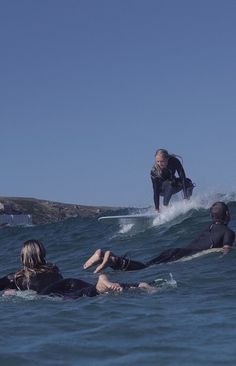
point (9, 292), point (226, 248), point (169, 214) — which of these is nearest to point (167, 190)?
point (169, 214)

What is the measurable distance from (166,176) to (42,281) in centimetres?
749

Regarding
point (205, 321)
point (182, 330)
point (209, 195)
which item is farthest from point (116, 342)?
point (209, 195)

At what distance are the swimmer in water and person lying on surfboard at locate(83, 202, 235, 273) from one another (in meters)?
2.01

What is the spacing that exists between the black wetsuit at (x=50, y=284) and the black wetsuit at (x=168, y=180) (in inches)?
281

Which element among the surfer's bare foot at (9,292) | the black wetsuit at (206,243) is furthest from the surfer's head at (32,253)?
the black wetsuit at (206,243)

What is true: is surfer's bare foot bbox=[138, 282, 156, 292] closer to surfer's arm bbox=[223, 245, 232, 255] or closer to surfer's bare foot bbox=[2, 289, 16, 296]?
surfer's bare foot bbox=[2, 289, 16, 296]

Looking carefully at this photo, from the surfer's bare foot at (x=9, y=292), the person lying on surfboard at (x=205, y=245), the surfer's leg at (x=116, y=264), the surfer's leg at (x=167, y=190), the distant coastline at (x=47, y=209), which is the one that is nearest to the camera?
the surfer's bare foot at (x=9, y=292)

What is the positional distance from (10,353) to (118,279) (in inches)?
191

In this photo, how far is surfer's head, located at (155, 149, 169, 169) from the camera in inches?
608

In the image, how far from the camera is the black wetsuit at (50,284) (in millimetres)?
8438

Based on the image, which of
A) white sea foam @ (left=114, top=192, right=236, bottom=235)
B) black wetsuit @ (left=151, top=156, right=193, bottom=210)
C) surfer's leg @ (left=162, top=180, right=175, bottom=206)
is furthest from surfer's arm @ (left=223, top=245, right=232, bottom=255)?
white sea foam @ (left=114, top=192, right=236, bottom=235)

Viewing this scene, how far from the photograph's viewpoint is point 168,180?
1591 cm

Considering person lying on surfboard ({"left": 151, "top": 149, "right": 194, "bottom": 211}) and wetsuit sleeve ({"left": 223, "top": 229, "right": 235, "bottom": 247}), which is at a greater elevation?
person lying on surfboard ({"left": 151, "top": 149, "right": 194, "bottom": 211})

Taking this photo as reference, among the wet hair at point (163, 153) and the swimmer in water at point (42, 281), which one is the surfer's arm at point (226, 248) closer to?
the swimmer in water at point (42, 281)
